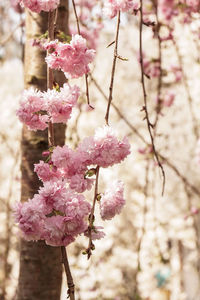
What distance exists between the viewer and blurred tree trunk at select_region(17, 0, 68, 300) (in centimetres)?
157

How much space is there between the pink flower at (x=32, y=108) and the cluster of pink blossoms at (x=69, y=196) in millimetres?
99

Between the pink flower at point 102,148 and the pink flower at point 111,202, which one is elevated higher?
the pink flower at point 102,148

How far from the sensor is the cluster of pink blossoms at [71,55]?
3.24ft

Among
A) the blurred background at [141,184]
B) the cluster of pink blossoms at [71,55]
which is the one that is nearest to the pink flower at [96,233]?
the cluster of pink blossoms at [71,55]

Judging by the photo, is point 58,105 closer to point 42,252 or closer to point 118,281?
point 42,252

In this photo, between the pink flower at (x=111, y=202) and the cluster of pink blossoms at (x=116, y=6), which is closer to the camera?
the pink flower at (x=111, y=202)

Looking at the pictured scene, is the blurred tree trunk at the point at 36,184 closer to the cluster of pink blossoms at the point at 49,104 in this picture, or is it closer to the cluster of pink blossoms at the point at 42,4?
the cluster of pink blossoms at the point at 42,4

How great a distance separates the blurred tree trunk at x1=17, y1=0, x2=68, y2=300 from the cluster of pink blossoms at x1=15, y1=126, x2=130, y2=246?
642 millimetres

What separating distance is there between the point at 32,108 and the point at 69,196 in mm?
217

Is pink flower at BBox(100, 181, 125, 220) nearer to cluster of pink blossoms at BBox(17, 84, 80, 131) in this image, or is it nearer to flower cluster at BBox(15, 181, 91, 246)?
flower cluster at BBox(15, 181, 91, 246)

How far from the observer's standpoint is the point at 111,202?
0.98 metres

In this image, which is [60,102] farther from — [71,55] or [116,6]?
[116,6]

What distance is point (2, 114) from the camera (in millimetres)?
7383

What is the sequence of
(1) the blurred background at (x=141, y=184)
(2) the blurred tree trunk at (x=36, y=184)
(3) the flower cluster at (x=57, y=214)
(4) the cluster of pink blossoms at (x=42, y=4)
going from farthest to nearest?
1. (1) the blurred background at (x=141, y=184)
2. (2) the blurred tree trunk at (x=36, y=184)
3. (4) the cluster of pink blossoms at (x=42, y=4)
4. (3) the flower cluster at (x=57, y=214)
